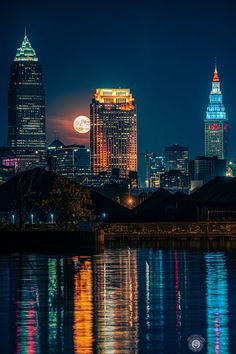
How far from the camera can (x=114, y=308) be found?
3158 cm

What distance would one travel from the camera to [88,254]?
66688 millimetres

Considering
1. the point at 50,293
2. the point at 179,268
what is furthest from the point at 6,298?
the point at 179,268

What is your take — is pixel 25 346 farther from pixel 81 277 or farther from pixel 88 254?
pixel 88 254

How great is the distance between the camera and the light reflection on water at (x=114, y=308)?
24.8 metres

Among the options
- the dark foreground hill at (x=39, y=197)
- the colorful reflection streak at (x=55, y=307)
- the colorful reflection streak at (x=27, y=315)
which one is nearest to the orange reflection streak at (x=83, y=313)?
the colorful reflection streak at (x=55, y=307)

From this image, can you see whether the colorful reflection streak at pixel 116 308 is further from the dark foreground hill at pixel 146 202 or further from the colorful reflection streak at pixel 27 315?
the dark foreground hill at pixel 146 202

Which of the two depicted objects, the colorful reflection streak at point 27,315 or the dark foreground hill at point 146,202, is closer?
Answer: the colorful reflection streak at point 27,315

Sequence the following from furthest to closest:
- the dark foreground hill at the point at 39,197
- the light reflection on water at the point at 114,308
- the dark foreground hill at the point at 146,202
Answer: the dark foreground hill at the point at 146,202 < the dark foreground hill at the point at 39,197 < the light reflection on water at the point at 114,308

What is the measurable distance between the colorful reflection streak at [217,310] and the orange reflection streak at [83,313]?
105 inches

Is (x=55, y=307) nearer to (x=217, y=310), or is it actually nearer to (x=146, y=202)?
(x=217, y=310)

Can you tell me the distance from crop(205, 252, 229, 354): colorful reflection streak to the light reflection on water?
→ 0.02m

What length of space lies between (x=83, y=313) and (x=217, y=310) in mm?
3630

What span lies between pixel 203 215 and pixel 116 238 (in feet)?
73.1

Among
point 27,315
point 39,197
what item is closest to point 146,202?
point 39,197
